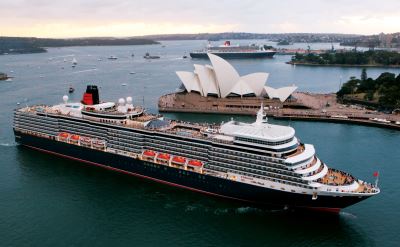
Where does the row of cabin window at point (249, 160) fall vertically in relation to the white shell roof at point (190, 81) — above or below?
below

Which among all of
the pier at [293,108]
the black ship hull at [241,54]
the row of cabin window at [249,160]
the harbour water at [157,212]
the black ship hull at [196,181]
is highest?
the black ship hull at [241,54]

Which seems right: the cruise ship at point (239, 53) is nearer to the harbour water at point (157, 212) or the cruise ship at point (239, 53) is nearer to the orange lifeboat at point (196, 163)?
the harbour water at point (157, 212)

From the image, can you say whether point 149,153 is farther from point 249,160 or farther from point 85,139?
point 249,160

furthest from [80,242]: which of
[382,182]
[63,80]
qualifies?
[63,80]

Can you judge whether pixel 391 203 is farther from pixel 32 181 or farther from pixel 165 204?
pixel 32 181

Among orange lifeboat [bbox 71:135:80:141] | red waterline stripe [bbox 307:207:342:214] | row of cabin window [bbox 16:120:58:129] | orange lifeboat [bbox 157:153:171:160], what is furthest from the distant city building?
red waterline stripe [bbox 307:207:342:214]

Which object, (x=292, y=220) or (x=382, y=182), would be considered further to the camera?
(x=382, y=182)

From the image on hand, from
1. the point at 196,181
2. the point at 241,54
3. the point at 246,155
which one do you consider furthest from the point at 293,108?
the point at 241,54

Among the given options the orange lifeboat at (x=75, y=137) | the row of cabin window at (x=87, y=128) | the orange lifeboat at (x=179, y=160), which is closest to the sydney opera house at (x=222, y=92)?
the row of cabin window at (x=87, y=128)
